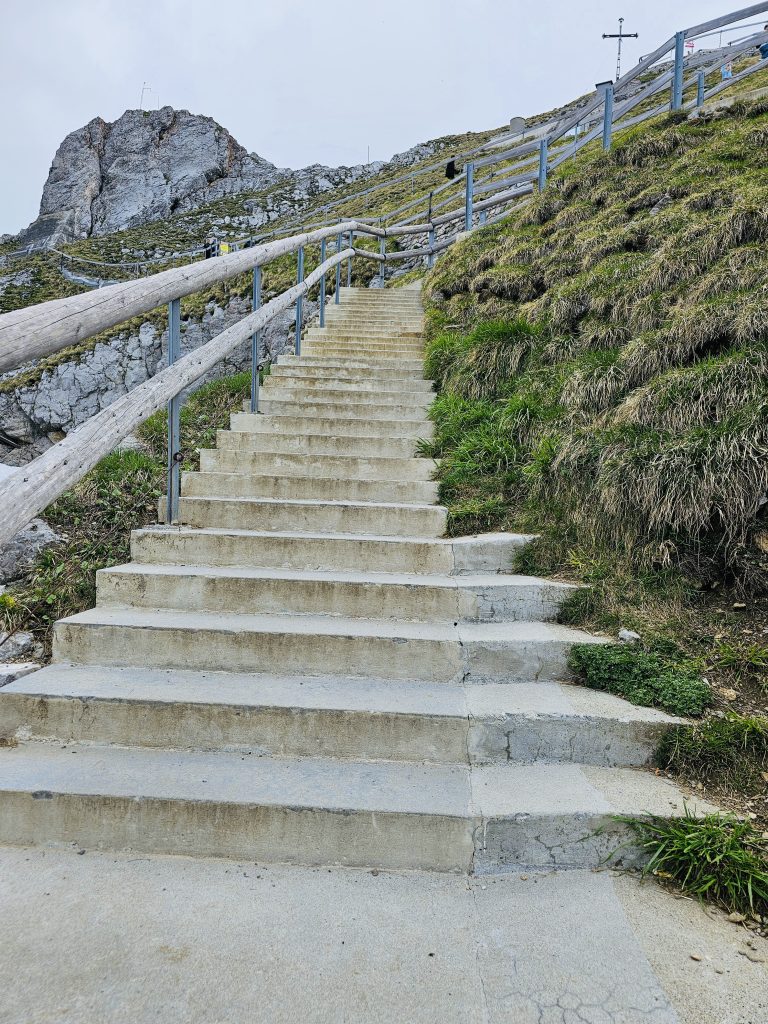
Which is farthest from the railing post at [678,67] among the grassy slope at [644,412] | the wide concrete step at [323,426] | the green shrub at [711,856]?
the green shrub at [711,856]

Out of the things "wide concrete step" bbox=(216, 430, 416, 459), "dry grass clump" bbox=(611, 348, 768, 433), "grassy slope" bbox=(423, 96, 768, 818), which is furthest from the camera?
"wide concrete step" bbox=(216, 430, 416, 459)

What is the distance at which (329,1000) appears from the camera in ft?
4.56

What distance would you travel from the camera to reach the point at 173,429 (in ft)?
11.2

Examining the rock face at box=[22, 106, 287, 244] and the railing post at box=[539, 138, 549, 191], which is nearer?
the railing post at box=[539, 138, 549, 191]

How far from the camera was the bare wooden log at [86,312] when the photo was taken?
6.18ft

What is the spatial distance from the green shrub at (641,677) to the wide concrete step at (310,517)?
52.5 inches

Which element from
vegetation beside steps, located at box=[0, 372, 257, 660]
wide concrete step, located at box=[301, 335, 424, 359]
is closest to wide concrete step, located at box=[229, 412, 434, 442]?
vegetation beside steps, located at box=[0, 372, 257, 660]

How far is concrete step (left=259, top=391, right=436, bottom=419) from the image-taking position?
5055 mm

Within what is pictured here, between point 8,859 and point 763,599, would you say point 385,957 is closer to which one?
point 8,859

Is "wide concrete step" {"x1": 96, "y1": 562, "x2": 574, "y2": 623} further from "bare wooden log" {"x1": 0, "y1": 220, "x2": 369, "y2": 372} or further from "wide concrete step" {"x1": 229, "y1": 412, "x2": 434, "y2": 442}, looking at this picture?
"wide concrete step" {"x1": 229, "y1": 412, "x2": 434, "y2": 442}

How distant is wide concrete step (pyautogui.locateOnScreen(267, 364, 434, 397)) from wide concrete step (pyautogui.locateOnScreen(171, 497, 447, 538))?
2.37 meters

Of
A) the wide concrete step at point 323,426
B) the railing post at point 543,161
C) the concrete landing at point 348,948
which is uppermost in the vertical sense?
the railing post at point 543,161

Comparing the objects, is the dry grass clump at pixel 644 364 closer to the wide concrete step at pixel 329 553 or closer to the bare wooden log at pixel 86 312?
the wide concrete step at pixel 329 553

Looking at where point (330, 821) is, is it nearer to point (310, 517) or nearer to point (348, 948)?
point (348, 948)
